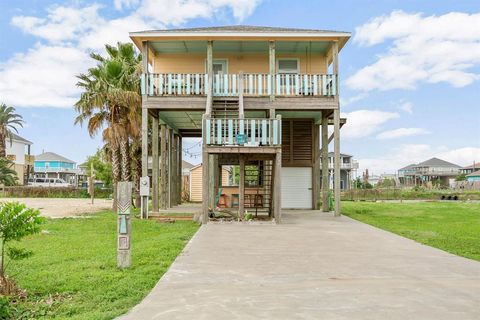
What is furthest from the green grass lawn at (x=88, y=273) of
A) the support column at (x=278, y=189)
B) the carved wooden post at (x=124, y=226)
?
the support column at (x=278, y=189)

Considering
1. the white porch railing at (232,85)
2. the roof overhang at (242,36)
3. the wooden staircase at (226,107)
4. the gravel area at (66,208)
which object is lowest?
the gravel area at (66,208)

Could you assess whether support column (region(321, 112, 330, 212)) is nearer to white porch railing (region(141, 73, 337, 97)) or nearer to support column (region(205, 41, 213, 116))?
white porch railing (region(141, 73, 337, 97))

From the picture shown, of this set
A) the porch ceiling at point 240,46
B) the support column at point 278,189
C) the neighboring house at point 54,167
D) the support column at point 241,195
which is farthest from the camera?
the neighboring house at point 54,167

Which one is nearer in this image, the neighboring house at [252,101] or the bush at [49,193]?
the neighboring house at [252,101]

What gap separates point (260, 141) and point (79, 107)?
9197 mm

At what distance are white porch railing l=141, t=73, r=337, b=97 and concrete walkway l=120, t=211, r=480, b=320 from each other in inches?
293

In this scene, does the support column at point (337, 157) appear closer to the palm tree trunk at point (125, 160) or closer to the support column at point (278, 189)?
the support column at point (278, 189)

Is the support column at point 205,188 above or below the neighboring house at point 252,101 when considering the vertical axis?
below

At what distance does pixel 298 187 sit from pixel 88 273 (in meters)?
14.2

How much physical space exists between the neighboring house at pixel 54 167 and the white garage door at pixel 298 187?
212ft

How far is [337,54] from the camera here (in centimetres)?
1653

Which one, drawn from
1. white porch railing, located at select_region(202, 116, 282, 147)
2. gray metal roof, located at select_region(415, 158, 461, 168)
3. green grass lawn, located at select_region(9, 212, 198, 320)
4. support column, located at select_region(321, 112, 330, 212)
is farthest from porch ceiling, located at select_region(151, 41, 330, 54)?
gray metal roof, located at select_region(415, 158, 461, 168)

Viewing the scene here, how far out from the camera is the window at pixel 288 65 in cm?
1895

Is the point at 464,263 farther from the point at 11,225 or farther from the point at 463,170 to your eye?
the point at 463,170
